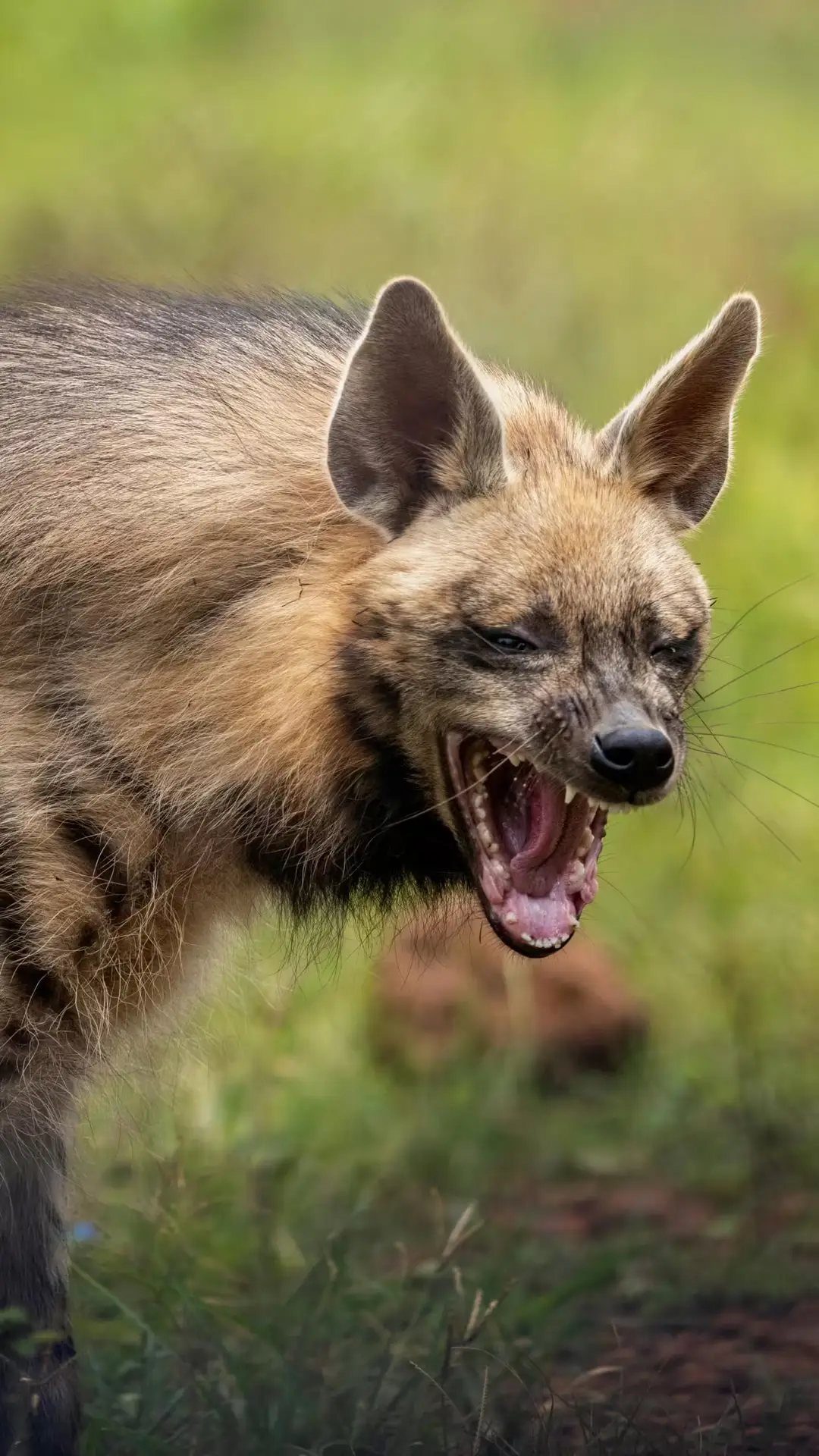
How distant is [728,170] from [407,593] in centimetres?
699

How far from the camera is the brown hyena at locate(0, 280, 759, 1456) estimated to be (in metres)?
2.82

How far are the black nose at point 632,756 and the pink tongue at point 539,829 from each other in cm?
21

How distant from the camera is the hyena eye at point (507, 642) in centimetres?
278

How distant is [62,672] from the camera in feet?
10.2

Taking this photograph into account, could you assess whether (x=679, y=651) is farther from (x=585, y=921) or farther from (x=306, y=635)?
(x=585, y=921)

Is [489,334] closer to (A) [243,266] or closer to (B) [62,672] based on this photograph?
(A) [243,266]

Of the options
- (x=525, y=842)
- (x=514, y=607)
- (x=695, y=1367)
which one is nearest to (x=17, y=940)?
(x=525, y=842)

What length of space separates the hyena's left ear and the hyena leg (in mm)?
1363

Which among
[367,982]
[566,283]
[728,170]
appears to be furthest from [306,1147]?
[728,170]

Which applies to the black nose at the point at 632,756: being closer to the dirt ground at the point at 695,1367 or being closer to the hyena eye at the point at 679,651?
the hyena eye at the point at 679,651

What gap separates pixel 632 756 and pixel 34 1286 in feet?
5.34

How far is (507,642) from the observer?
279 centimetres

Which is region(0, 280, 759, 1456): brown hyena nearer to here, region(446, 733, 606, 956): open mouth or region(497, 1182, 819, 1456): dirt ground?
region(446, 733, 606, 956): open mouth

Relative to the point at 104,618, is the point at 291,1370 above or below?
below
